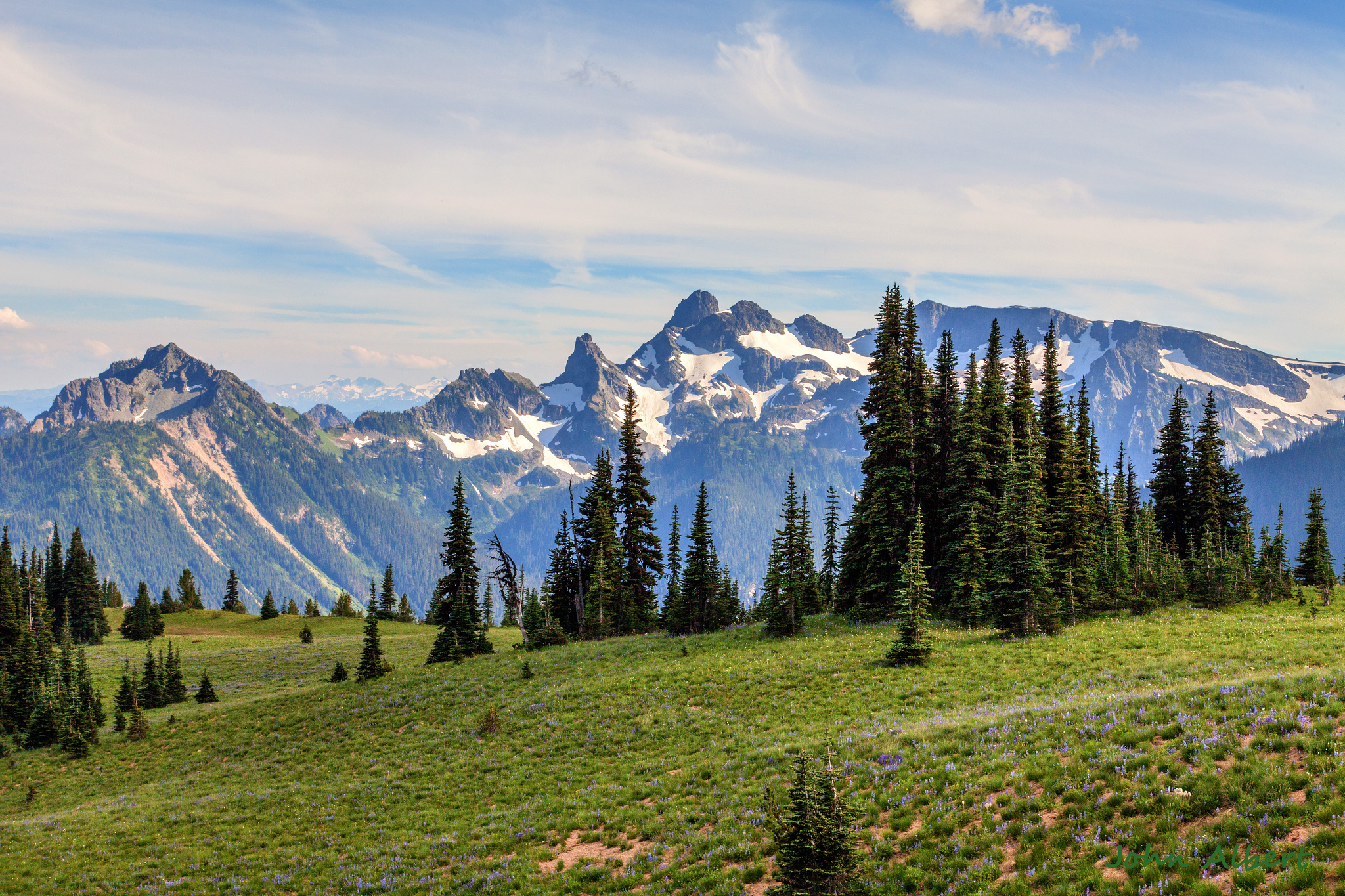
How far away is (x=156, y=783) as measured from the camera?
35.1 m

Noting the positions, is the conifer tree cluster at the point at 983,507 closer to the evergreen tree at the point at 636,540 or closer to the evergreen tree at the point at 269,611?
the evergreen tree at the point at 636,540

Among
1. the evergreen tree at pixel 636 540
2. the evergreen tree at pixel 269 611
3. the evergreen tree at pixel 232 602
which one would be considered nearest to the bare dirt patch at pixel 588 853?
the evergreen tree at pixel 636 540

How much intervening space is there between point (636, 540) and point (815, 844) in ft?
174

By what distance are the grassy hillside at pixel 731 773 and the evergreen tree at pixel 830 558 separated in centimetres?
1406

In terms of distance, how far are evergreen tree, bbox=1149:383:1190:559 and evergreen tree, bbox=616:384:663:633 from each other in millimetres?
49433

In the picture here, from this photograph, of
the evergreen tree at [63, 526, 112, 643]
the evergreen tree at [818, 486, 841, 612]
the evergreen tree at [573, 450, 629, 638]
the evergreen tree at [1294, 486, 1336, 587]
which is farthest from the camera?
the evergreen tree at [63, 526, 112, 643]

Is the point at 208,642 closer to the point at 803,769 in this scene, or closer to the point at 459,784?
the point at 459,784

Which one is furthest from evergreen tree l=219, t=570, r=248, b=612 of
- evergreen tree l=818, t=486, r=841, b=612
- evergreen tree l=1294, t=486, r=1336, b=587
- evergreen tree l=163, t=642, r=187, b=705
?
evergreen tree l=1294, t=486, r=1336, b=587

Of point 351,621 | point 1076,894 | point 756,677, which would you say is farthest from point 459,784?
point 351,621

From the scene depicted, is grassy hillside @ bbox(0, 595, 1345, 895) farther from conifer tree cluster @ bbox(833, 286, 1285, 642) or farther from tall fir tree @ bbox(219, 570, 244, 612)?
tall fir tree @ bbox(219, 570, 244, 612)

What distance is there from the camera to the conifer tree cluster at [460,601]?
183ft

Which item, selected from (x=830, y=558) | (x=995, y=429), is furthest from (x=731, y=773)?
(x=995, y=429)
